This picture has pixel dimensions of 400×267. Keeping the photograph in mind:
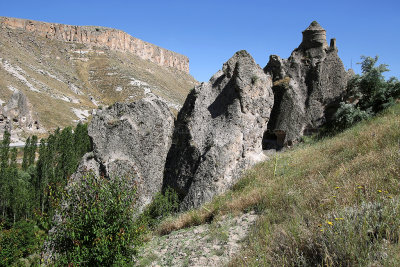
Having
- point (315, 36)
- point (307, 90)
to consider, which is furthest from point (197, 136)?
point (315, 36)

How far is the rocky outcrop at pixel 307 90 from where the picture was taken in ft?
41.1

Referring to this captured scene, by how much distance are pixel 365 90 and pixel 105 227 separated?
425 inches

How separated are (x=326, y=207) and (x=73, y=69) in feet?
444

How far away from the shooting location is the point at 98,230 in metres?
5.54

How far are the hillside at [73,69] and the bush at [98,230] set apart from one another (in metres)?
62.8

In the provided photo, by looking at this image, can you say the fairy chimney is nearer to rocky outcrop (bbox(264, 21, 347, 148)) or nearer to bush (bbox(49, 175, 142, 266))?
rocky outcrop (bbox(264, 21, 347, 148))

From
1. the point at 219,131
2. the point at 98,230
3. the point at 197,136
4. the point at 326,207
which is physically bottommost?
the point at 98,230

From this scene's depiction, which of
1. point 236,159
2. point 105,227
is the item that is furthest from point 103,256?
point 236,159

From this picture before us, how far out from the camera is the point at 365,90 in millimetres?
11578

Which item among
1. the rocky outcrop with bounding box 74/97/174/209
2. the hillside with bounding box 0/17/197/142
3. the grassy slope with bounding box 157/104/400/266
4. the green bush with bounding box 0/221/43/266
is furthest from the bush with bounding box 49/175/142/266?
the hillside with bounding box 0/17/197/142

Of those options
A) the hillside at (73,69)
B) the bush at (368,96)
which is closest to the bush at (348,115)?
the bush at (368,96)

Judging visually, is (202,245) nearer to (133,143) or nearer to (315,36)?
(133,143)

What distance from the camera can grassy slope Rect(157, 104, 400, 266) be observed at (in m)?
3.30

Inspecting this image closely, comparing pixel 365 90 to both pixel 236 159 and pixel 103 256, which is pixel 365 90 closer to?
pixel 236 159
